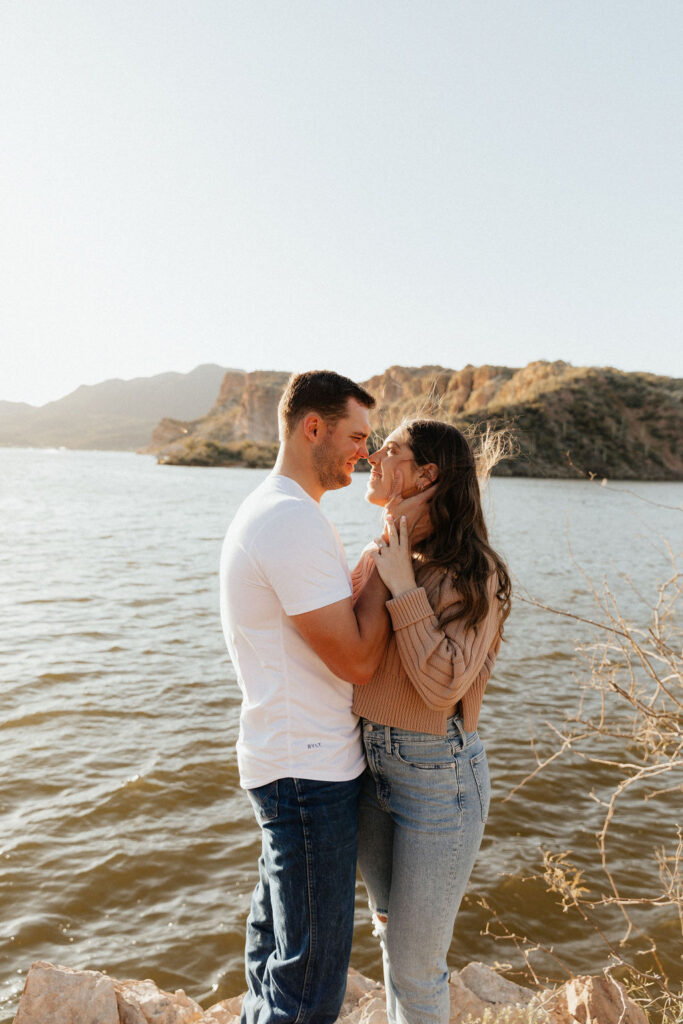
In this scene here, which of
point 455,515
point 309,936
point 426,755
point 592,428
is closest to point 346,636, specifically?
point 426,755

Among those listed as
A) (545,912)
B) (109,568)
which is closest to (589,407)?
(109,568)

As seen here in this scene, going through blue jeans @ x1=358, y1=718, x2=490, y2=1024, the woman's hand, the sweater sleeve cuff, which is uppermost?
the woman's hand

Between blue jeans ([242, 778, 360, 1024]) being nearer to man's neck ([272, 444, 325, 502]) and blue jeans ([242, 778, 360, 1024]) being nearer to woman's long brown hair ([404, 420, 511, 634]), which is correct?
woman's long brown hair ([404, 420, 511, 634])

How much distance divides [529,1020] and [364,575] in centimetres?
Answer: 222

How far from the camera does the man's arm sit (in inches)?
85.4

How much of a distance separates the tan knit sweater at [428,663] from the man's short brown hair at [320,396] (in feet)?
1.80

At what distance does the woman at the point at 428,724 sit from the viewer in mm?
2264

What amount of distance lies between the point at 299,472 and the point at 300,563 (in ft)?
1.40

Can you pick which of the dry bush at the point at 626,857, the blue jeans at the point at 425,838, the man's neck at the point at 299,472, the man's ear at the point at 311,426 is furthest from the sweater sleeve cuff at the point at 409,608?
the dry bush at the point at 626,857

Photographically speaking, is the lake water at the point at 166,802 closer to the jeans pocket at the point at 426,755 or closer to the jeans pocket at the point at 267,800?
the jeans pocket at the point at 426,755

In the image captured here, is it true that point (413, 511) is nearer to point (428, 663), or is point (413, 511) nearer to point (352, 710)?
point (428, 663)

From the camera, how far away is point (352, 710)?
7.95 ft

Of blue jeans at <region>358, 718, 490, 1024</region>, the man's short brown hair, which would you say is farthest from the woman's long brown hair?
blue jeans at <region>358, 718, 490, 1024</region>

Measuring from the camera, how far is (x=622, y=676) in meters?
10.3
